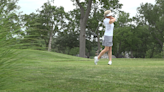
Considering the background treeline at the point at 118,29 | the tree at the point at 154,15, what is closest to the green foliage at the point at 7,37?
the background treeline at the point at 118,29

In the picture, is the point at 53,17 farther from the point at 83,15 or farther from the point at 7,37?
the point at 7,37

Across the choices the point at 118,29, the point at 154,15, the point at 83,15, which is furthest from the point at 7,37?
the point at 118,29

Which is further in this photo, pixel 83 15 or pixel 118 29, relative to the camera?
pixel 118 29

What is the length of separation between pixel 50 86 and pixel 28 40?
2195 millimetres

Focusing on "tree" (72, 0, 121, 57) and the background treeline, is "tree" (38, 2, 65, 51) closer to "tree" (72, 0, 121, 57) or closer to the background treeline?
the background treeline

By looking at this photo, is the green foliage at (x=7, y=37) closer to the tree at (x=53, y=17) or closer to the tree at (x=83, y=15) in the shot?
the tree at (x=83, y=15)

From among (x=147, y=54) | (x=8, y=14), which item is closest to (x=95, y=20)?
(x=147, y=54)

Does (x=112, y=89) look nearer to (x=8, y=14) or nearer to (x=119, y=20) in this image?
(x=8, y=14)

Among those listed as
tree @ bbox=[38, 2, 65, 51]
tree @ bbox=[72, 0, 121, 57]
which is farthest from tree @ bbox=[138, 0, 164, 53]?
tree @ bbox=[72, 0, 121, 57]

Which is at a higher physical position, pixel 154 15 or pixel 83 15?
pixel 154 15

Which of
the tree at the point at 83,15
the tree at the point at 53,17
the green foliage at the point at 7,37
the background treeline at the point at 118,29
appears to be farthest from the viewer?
the tree at the point at 53,17

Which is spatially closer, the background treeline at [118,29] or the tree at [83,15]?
the tree at [83,15]

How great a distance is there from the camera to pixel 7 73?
1759mm

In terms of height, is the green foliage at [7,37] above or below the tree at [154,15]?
below
